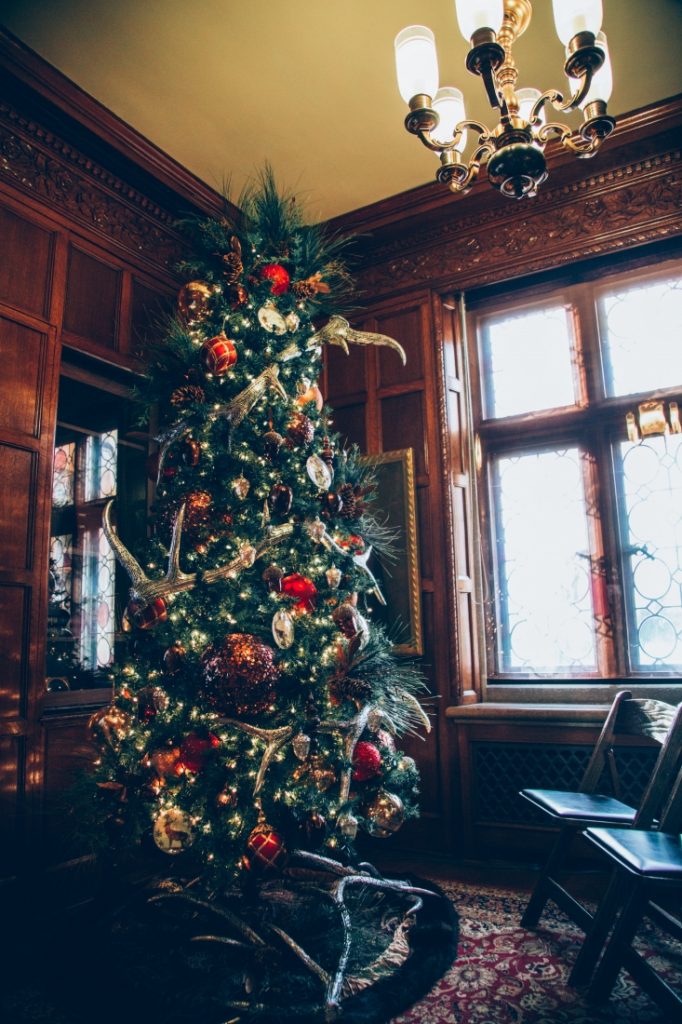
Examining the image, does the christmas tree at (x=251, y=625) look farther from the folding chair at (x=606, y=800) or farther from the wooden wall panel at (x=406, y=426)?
the wooden wall panel at (x=406, y=426)

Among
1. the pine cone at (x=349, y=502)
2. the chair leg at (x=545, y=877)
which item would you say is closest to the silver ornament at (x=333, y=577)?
the pine cone at (x=349, y=502)

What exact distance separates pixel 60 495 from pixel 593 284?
2829mm

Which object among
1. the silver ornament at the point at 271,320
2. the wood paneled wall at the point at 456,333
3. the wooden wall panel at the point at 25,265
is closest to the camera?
the silver ornament at the point at 271,320

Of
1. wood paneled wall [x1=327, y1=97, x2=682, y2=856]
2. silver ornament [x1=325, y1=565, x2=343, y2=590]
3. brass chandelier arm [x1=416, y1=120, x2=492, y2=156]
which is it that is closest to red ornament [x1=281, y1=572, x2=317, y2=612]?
silver ornament [x1=325, y1=565, x2=343, y2=590]

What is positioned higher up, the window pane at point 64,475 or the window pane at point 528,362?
the window pane at point 528,362

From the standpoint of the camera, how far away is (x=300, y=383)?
2.60 meters

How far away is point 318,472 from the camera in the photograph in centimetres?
244

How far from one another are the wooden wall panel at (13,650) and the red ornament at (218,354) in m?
1.17

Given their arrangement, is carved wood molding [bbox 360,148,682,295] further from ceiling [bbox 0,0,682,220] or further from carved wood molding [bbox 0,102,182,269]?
carved wood molding [bbox 0,102,182,269]

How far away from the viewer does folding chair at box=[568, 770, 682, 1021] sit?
1.50 meters

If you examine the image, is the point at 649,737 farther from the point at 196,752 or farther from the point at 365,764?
the point at 196,752

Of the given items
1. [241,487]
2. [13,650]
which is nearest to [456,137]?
[241,487]

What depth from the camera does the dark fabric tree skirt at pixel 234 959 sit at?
1756 mm

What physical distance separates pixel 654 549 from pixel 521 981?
1958 mm
